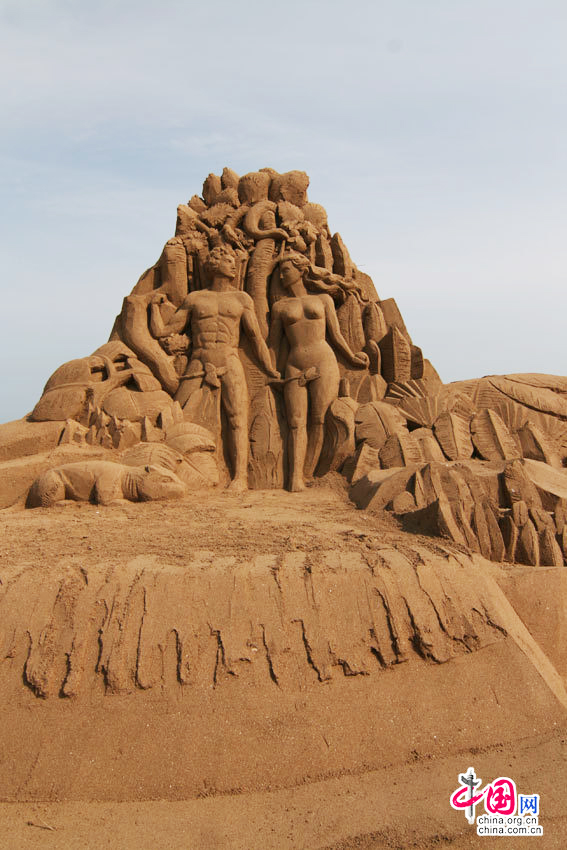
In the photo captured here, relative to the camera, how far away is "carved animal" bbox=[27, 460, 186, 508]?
4.33 meters

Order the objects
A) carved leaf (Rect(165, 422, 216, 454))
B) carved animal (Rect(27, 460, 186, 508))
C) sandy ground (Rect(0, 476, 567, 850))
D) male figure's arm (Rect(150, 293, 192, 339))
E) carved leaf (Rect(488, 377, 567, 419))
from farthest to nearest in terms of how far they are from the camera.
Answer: male figure's arm (Rect(150, 293, 192, 339)) < carved leaf (Rect(488, 377, 567, 419)) < carved leaf (Rect(165, 422, 216, 454)) < carved animal (Rect(27, 460, 186, 508)) < sandy ground (Rect(0, 476, 567, 850))

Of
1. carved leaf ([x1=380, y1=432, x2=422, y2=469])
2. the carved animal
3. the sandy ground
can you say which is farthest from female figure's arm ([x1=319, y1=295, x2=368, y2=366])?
the sandy ground

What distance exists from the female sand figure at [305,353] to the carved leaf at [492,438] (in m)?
1.14

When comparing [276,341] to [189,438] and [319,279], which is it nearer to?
[319,279]

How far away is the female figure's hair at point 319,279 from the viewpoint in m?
5.89

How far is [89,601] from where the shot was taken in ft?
9.41

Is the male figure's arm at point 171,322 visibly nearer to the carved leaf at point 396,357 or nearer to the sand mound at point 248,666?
the carved leaf at point 396,357

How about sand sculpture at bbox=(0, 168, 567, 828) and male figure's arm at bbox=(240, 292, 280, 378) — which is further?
male figure's arm at bbox=(240, 292, 280, 378)

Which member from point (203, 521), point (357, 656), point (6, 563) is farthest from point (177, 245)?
point (357, 656)

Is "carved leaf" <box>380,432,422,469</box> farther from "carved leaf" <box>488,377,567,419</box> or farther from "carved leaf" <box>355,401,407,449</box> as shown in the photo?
"carved leaf" <box>488,377,567,419</box>

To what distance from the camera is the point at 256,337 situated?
19.1 feet

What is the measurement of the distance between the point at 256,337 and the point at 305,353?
479 millimetres

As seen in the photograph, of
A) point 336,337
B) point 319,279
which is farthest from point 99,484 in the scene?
point 319,279

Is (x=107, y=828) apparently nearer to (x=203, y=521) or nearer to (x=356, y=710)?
(x=356, y=710)
